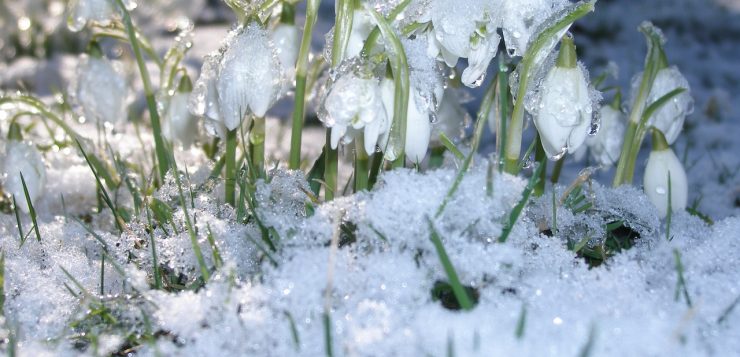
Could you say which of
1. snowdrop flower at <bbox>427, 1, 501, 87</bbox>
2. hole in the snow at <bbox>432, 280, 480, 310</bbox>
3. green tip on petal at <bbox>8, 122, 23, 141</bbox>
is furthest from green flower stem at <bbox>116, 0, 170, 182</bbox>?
hole in the snow at <bbox>432, 280, 480, 310</bbox>

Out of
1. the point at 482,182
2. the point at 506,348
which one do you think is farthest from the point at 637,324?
the point at 482,182

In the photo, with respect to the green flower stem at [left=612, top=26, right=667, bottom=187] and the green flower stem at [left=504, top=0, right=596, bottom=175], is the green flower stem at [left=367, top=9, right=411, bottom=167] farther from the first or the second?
the green flower stem at [left=612, top=26, right=667, bottom=187]

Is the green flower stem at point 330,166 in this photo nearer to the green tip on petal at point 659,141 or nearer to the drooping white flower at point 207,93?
the drooping white flower at point 207,93

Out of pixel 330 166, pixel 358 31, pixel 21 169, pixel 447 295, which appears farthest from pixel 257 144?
pixel 447 295

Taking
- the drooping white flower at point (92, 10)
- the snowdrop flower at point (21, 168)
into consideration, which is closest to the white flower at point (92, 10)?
the drooping white flower at point (92, 10)

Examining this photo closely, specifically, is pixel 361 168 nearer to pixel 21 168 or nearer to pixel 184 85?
pixel 184 85

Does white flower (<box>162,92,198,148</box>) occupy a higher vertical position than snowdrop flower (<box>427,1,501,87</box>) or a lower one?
lower
